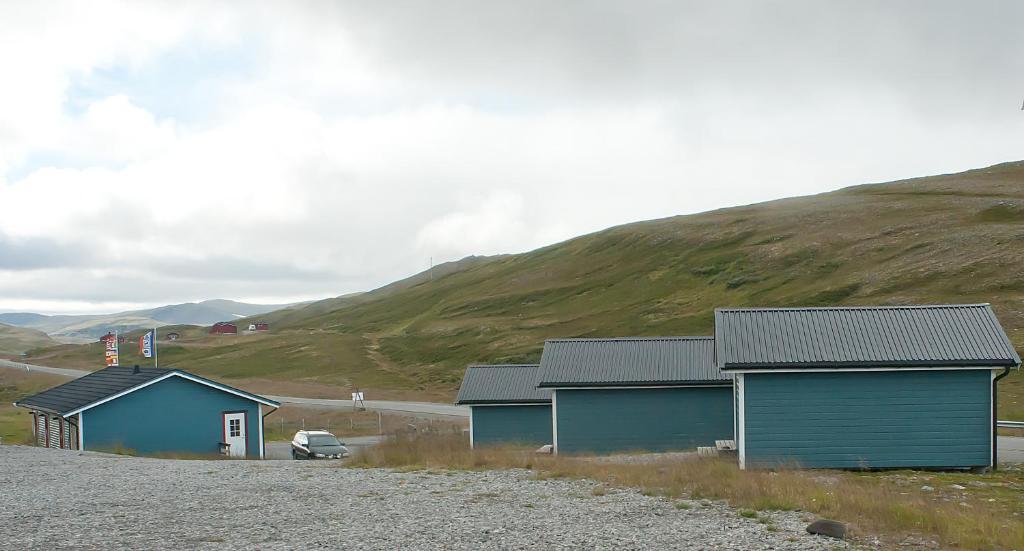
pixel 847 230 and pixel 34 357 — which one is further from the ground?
pixel 847 230

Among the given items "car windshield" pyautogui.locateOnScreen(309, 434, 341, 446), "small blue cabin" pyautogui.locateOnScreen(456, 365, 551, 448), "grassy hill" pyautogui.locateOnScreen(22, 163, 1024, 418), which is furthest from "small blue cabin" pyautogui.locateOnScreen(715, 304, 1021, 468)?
"grassy hill" pyautogui.locateOnScreen(22, 163, 1024, 418)

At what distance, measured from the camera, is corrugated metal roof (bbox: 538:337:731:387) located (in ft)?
101

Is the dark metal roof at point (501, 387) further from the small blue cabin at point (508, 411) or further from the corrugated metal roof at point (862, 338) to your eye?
the corrugated metal roof at point (862, 338)

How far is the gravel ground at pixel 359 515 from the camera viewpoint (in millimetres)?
12406

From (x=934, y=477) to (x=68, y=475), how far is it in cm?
2030

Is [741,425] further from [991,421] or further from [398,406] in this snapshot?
[398,406]

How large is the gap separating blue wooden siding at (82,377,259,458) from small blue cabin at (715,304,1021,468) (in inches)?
792

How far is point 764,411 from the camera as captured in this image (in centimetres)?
2350

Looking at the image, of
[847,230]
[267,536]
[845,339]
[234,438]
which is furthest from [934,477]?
[847,230]

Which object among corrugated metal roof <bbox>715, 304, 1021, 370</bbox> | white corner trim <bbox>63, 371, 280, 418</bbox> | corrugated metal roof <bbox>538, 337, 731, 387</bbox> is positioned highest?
corrugated metal roof <bbox>715, 304, 1021, 370</bbox>

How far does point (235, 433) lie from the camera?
34.8 m

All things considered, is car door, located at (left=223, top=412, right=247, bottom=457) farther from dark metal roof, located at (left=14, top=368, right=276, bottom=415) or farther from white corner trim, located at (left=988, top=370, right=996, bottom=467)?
white corner trim, located at (left=988, top=370, right=996, bottom=467)

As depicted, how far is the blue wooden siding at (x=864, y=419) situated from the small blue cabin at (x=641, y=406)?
6964 mm

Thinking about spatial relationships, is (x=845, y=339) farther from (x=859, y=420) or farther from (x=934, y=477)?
(x=934, y=477)
